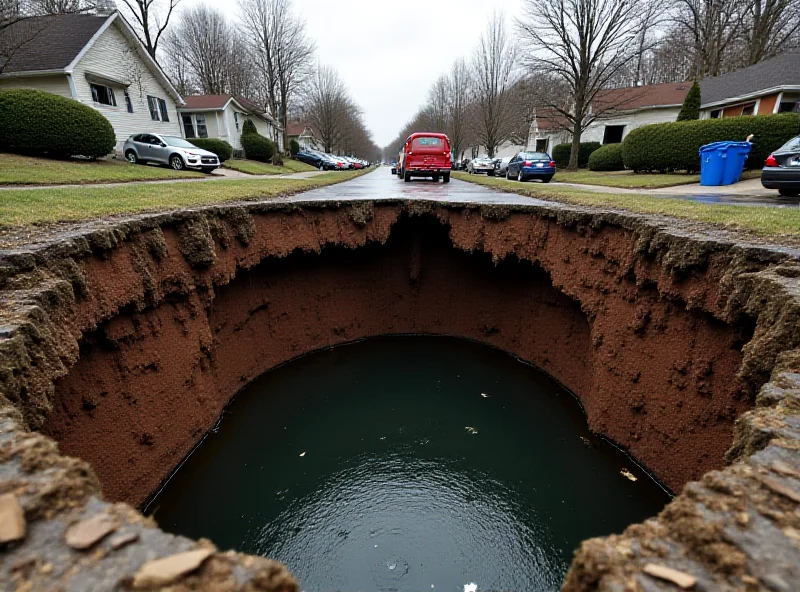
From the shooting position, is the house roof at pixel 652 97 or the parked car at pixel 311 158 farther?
the parked car at pixel 311 158

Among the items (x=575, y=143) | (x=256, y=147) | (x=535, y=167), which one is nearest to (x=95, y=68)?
(x=256, y=147)

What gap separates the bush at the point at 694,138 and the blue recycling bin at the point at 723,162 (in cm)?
336

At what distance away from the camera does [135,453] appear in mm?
4945

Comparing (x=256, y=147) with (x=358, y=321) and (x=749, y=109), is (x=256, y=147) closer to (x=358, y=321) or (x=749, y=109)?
(x=358, y=321)

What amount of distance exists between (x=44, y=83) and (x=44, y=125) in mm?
5754

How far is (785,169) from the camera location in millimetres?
8898

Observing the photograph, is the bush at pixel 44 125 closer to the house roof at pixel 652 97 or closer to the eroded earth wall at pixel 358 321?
the eroded earth wall at pixel 358 321

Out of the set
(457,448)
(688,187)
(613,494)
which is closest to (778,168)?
(688,187)

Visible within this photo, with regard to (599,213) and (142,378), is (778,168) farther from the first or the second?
(142,378)

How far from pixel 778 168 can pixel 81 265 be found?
12.9 meters

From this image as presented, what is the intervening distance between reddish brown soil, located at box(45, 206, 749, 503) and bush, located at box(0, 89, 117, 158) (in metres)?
13.4

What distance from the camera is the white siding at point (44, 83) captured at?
18344mm

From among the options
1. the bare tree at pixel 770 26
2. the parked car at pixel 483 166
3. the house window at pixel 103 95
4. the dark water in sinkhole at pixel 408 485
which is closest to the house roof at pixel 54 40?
the house window at pixel 103 95

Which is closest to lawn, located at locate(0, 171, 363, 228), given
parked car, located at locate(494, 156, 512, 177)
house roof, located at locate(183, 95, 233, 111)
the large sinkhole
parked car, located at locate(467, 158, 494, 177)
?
the large sinkhole
